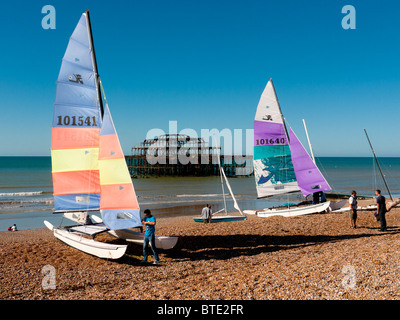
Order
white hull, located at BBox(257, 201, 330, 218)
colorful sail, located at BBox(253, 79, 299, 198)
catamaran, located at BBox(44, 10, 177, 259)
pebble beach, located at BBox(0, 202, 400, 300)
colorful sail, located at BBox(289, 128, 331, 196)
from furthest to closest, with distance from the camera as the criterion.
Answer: colorful sail, located at BBox(253, 79, 299, 198)
colorful sail, located at BBox(289, 128, 331, 196)
white hull, located at BBox(257, 201, 330, 218)
catamaran, located at BBox(44, 10, 177, 259)
pebble beach, located at BBox(0, 202, 400, 300)

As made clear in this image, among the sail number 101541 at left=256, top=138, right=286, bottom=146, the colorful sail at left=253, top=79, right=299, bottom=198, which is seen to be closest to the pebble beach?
the colorful sail at left=253, top=79, right=299, bottom=198

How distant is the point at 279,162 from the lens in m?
16.8

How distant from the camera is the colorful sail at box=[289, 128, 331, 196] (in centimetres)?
1616

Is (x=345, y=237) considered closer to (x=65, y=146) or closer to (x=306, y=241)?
(x=306, y=241)

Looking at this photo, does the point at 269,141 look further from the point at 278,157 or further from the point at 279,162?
the point at 279,162

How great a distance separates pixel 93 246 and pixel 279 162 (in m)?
11.2

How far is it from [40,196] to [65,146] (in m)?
27.2

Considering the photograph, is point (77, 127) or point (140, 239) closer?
point (140, 239)

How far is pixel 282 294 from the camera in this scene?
5.30m

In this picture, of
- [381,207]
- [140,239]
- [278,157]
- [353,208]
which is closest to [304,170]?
[278,157]

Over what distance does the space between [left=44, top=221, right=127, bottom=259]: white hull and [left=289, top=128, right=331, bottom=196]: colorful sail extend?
1101cm

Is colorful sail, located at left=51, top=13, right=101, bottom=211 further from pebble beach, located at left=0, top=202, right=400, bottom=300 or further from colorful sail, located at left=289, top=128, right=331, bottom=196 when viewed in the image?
colorful sail, located at left=289, top=128, right=331, bottom=196
